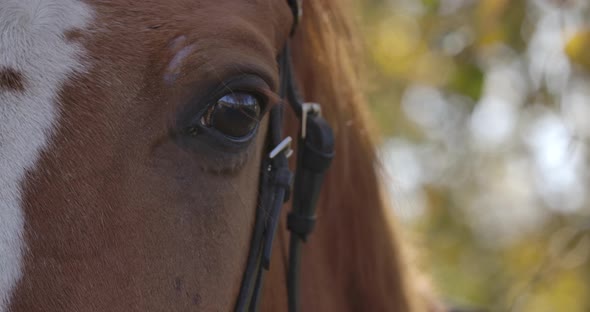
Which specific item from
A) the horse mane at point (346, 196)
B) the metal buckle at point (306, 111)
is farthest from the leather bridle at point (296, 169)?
the horse mane at point (346, 196)

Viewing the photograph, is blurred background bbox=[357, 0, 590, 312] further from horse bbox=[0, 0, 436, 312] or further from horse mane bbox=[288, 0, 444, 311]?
horse bbox=[0, 0, 436, 312]

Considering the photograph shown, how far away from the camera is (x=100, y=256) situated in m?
1.37

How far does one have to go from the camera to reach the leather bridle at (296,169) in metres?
1.74

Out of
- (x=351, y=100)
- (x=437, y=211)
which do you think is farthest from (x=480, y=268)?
(x=351, y=100)

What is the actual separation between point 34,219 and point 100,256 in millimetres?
146

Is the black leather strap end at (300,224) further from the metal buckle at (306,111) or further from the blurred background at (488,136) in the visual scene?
the blurred background at (488,136)

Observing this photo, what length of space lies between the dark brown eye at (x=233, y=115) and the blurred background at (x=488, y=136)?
1015 mm

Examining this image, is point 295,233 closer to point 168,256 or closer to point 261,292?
point 261,292

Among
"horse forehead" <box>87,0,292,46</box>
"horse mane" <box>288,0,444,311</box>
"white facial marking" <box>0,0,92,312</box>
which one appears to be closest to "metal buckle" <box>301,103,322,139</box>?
"horse mane" <box>288,0,444,311</box>

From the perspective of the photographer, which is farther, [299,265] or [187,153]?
[299,265]

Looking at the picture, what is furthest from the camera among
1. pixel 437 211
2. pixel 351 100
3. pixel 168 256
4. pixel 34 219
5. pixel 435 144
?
pixel 435 144

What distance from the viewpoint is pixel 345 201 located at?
229 cm

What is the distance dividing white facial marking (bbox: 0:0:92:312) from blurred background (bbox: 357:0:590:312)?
137cm

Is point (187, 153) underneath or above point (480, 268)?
underneath
